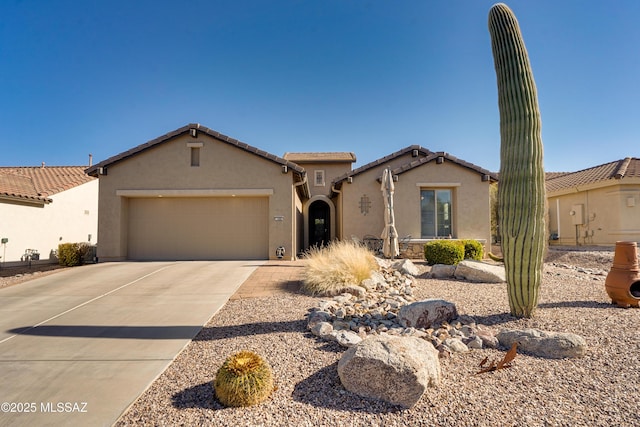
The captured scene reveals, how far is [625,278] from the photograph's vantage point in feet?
18.0

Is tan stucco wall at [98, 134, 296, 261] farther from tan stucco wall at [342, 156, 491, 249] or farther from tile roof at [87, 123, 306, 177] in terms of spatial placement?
tan stucco wall at [342, 156, 491, 249]

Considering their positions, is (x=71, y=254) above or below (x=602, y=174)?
below

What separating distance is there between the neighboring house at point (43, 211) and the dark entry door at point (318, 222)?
38.2ft

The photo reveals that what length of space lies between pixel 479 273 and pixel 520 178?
163 inches

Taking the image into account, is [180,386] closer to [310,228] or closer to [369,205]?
[369,205]

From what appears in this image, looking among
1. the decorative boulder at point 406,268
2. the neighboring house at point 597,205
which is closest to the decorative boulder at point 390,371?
the decorative boulder at point 406,268

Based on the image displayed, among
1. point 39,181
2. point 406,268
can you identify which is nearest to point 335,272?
point 406,268

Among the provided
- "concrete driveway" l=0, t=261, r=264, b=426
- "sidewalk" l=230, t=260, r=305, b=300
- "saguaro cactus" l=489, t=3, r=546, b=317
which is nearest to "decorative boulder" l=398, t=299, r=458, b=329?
"saguaro cactus" l=489, t=3, r=546, b=317

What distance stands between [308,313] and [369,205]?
30.9 feet

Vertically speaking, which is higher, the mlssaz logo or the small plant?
the small plant

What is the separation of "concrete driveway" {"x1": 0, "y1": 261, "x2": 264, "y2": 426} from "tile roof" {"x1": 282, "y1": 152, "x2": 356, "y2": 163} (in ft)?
40.6

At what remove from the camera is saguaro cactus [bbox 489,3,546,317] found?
481cm

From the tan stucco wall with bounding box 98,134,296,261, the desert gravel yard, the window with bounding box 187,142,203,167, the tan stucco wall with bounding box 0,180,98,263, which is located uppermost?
the window with bounding box 187,142,203,167

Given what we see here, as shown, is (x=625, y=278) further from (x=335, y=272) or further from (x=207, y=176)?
(x=207, y=176)
